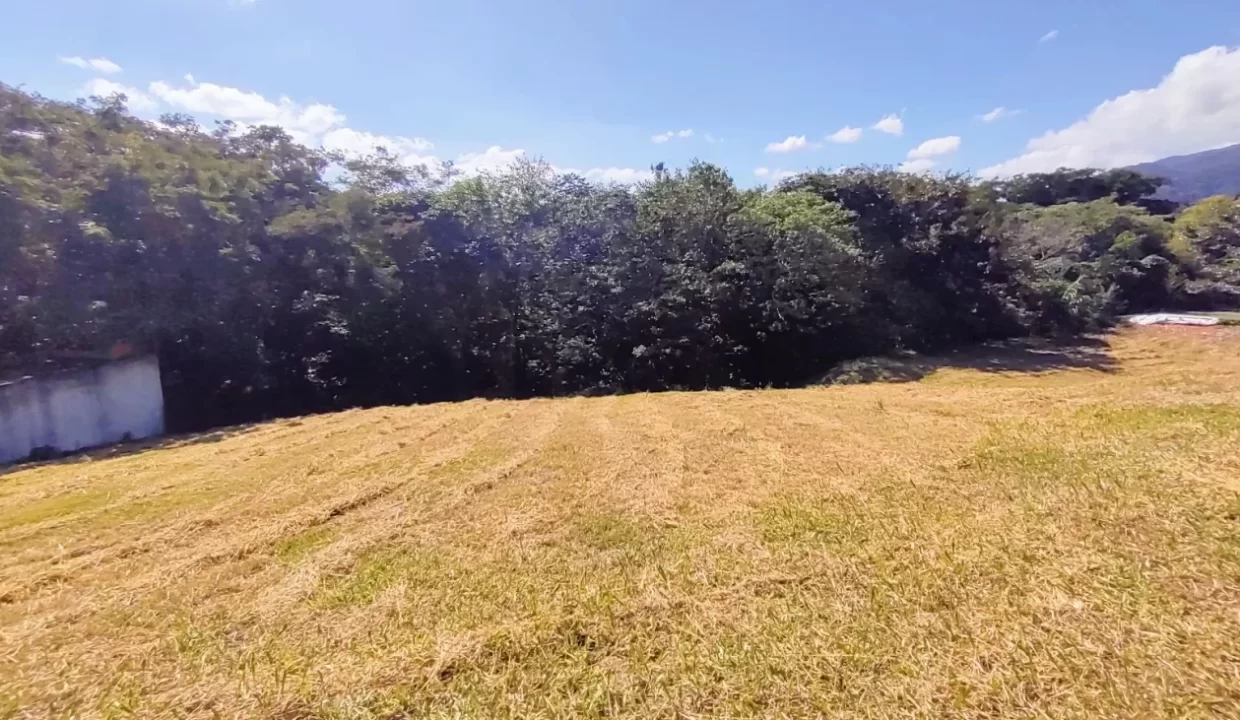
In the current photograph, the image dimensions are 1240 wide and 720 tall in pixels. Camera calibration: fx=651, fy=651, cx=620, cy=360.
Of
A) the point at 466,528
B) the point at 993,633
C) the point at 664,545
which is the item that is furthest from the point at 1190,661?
the point at 466,528

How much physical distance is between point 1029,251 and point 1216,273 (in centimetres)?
1080

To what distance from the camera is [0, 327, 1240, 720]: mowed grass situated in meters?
2.23

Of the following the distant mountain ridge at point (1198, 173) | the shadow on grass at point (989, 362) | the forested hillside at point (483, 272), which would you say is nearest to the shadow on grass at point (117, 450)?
the forested hillside at point (483, 272)

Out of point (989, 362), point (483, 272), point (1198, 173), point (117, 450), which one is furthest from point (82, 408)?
point (1198, 173)


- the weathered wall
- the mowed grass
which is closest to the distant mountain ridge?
the mowed grass

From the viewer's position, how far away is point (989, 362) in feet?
47.6

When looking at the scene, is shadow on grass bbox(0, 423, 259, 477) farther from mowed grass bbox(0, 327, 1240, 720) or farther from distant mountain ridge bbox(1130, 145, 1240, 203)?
distant mountain ridge bbox(1130, 145, 1240, 203)

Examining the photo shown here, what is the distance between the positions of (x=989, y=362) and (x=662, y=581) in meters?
14.0

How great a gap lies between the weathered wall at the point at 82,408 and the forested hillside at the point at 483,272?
0.48 meters

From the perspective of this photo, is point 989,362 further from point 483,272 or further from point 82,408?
point 82,408

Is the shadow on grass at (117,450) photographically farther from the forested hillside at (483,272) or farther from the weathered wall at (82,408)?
the forested hillside at (483,272)

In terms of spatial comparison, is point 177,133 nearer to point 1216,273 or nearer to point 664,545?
point 664,545

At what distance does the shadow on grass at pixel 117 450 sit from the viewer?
7855mm

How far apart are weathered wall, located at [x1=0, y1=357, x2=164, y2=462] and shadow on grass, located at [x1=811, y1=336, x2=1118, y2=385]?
40.7 ft
